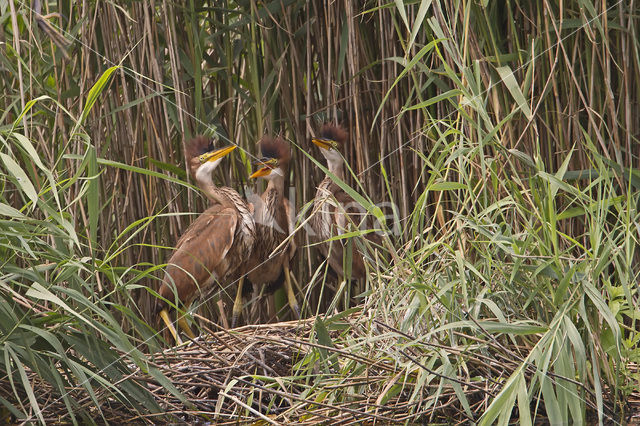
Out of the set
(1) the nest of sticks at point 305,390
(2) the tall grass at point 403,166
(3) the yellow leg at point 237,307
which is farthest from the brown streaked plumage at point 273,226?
(1) the nest of sticks at point 305,390

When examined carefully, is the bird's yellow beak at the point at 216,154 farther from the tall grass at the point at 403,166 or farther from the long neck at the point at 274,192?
the long neck at the point at 274,192

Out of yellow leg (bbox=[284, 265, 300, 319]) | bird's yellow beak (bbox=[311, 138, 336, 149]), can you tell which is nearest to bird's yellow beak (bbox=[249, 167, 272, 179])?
bird's yellow beak (bbox=[311, 138, 336, 149])

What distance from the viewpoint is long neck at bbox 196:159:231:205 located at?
4332 millimetres

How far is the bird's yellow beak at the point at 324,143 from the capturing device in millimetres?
4203

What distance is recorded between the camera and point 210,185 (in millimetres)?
4465

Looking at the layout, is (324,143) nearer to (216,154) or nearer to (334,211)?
(334,211)

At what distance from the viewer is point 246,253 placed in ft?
14.8

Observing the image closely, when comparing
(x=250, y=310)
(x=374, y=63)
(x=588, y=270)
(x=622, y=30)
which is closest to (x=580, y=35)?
(x=622, y=30)

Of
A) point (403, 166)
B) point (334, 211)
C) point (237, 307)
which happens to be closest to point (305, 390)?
point (403, 166)

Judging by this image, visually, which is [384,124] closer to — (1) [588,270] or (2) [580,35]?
(2) [580,35]

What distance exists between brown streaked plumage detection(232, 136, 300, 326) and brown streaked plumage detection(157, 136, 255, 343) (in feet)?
0.31

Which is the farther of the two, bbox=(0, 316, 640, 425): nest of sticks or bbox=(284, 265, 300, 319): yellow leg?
bbox=(284, 265, 300, 319): yellow leg

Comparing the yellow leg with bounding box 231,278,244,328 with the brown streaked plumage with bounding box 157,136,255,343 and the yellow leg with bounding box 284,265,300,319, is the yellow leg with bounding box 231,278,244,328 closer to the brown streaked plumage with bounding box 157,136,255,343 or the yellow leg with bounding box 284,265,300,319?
the brown streaked plumage with bounding box 157,136,255,343

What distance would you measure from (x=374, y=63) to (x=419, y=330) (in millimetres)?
1266
